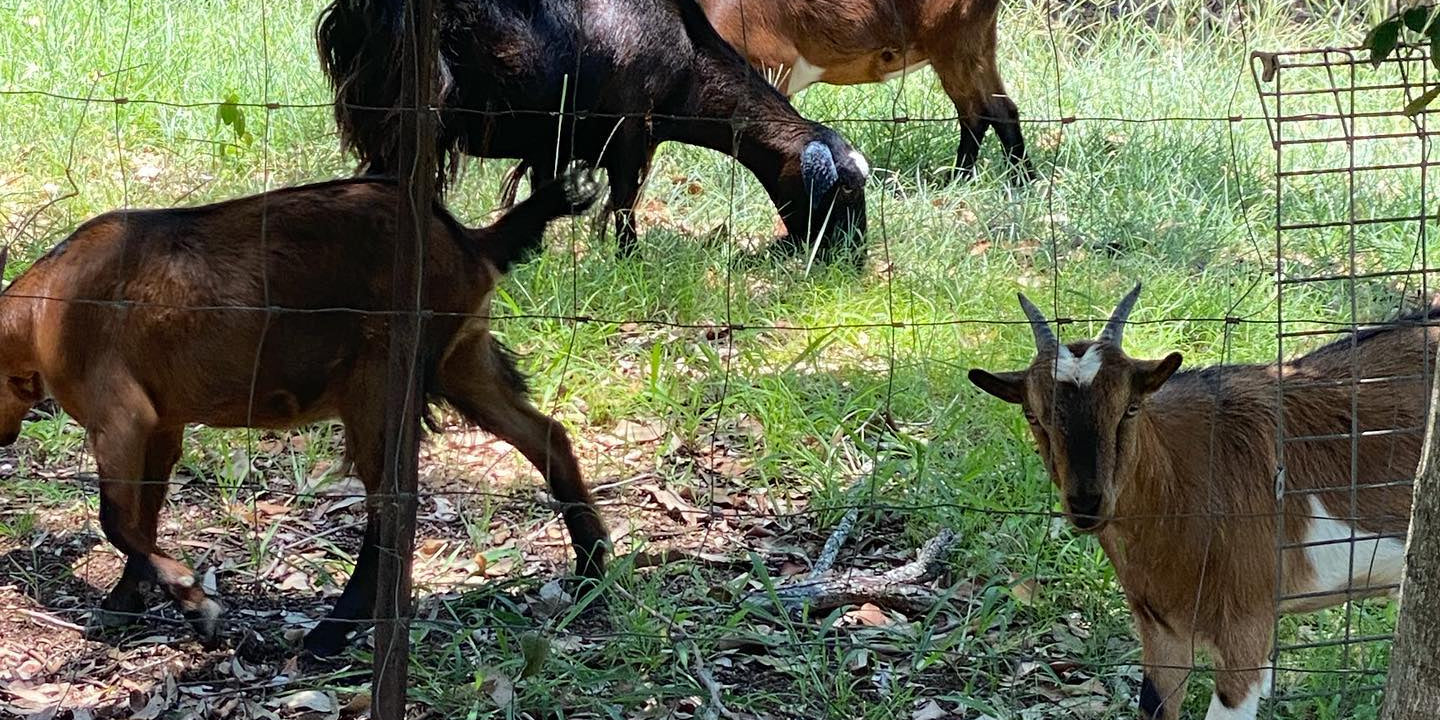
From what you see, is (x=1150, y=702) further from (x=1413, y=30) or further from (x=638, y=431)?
(x=638, y=431)

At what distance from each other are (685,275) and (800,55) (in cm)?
253

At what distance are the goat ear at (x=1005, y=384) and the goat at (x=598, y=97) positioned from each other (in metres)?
2.07

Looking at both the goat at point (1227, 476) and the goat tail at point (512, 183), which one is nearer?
the goat at point (1227, 476)

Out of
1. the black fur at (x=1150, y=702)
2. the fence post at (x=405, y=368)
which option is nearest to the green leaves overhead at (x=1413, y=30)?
the black fur at (x=1150, y=702)

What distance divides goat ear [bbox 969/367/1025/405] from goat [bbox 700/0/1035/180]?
427 centimetres

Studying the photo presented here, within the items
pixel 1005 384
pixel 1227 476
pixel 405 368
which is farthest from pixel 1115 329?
pixel 405 368

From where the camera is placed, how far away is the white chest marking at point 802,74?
802 cm

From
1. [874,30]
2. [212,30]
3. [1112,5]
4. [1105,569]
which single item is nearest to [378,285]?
[1105,569]

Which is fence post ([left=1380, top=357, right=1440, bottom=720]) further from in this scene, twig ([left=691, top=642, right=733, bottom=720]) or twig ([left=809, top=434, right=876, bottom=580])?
twig ([left=809, top=434, right=876, bottom=580])

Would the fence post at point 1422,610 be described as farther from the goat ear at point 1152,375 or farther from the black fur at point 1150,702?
the black fur at point 1150,702

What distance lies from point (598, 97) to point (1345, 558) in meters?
3.36

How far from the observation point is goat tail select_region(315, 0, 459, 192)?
5355 mm

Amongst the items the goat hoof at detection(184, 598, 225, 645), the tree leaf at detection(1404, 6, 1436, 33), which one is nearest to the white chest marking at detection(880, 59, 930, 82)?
the goat hoof at detection(184, 598, 225, 645)

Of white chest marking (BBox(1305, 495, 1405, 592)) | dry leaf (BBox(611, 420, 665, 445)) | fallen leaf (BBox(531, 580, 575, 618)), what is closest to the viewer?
white chest marking (BBox(1305, 495, 1405, 592))
